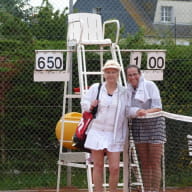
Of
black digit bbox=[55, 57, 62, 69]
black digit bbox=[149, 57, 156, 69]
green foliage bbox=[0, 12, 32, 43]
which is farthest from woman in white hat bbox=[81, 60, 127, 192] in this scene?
green foliage bbox=[0, 12, 32, 43]

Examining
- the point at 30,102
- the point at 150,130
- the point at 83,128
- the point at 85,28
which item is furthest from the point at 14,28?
the point at 150,130

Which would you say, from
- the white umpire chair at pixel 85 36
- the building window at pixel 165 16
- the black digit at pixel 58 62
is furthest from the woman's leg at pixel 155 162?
the building window at pixel 165 16

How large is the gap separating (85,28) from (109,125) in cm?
248

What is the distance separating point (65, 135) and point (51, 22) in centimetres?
198

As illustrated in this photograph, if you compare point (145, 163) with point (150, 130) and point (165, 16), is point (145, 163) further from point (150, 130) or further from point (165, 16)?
point (165, 16)

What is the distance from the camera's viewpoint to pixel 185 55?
1062 centimetres

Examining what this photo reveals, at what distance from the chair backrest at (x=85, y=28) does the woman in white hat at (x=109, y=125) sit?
1959 mm

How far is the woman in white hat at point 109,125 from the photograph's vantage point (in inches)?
274

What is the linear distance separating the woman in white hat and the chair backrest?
6.43ft

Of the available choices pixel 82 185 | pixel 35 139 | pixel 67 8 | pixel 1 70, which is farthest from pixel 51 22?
pixel 82 185

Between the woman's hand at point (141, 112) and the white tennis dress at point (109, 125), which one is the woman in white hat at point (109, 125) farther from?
the woman's hand at point (141, 112)

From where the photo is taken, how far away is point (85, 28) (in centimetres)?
916

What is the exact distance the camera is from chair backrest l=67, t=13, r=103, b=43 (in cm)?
898

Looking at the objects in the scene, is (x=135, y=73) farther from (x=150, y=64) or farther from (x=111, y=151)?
(x=150, y=64)
